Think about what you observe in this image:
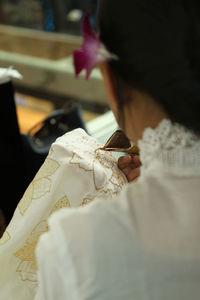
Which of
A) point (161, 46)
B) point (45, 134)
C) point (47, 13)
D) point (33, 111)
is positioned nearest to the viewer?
point (161, 46)

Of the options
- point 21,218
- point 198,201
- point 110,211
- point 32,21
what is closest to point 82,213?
point 110,211

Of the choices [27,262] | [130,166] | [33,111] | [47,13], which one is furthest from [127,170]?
[47,13]

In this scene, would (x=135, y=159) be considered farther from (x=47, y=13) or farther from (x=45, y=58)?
(x=47, y=13)

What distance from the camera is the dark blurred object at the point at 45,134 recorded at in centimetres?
165

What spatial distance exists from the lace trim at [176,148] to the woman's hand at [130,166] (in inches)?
9.2

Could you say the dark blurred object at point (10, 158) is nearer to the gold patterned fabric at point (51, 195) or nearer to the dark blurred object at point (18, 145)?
the dark blurred object at point (18, 145)

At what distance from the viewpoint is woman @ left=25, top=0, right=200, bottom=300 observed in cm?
45

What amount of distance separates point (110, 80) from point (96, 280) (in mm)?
254

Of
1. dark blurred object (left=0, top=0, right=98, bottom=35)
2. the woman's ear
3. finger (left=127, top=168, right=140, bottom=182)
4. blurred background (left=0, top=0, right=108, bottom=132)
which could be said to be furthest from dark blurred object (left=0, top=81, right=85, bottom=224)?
dark blurred object (left=0, top=0, right=98, bottom=35)

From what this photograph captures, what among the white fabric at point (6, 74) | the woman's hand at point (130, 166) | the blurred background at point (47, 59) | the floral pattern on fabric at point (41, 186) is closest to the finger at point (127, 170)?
the woman's hand at point (130, 166)

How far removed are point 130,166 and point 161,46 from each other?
1.15ft

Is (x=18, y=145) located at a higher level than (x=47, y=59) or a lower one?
lower

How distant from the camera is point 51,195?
0.73m

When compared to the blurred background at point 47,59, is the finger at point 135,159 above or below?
below
